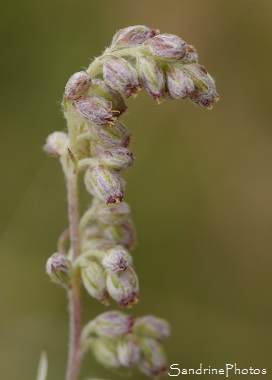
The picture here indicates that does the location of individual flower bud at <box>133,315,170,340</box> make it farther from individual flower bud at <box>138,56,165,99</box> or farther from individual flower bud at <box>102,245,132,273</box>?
individual flower bud at <box>138,56,165,99</box>

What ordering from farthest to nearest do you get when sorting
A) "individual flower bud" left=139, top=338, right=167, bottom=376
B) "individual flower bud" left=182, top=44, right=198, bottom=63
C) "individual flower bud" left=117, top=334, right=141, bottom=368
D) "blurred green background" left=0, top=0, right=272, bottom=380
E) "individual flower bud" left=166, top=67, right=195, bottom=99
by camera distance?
"blurred green background" left=0, top=0, right=272, bottom=380 < "individual flower bud" left=139, top=338, right=167, bottom=376 < "individual flower bud" left=117, top=334, right=141, bottom=368 < "individual flower bud" left=182, top=44, right=198, bottom=63 < "individual flower bud" left=166, top=67, right=195, bottom=99

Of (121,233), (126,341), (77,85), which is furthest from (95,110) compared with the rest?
(126,341)

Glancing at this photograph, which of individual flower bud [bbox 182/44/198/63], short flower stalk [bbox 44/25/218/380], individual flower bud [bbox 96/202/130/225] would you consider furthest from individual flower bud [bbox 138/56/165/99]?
individual flower bud [bbox 96/202/130/225]

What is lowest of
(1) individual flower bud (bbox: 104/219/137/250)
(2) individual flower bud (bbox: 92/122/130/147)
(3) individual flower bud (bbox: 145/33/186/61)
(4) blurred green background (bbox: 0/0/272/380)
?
(1) individual flower bud (bbox: 104/219/137/250)

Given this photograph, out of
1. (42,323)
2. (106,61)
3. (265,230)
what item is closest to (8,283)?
(42,323)

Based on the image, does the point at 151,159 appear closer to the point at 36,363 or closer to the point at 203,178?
the point at 203,178
